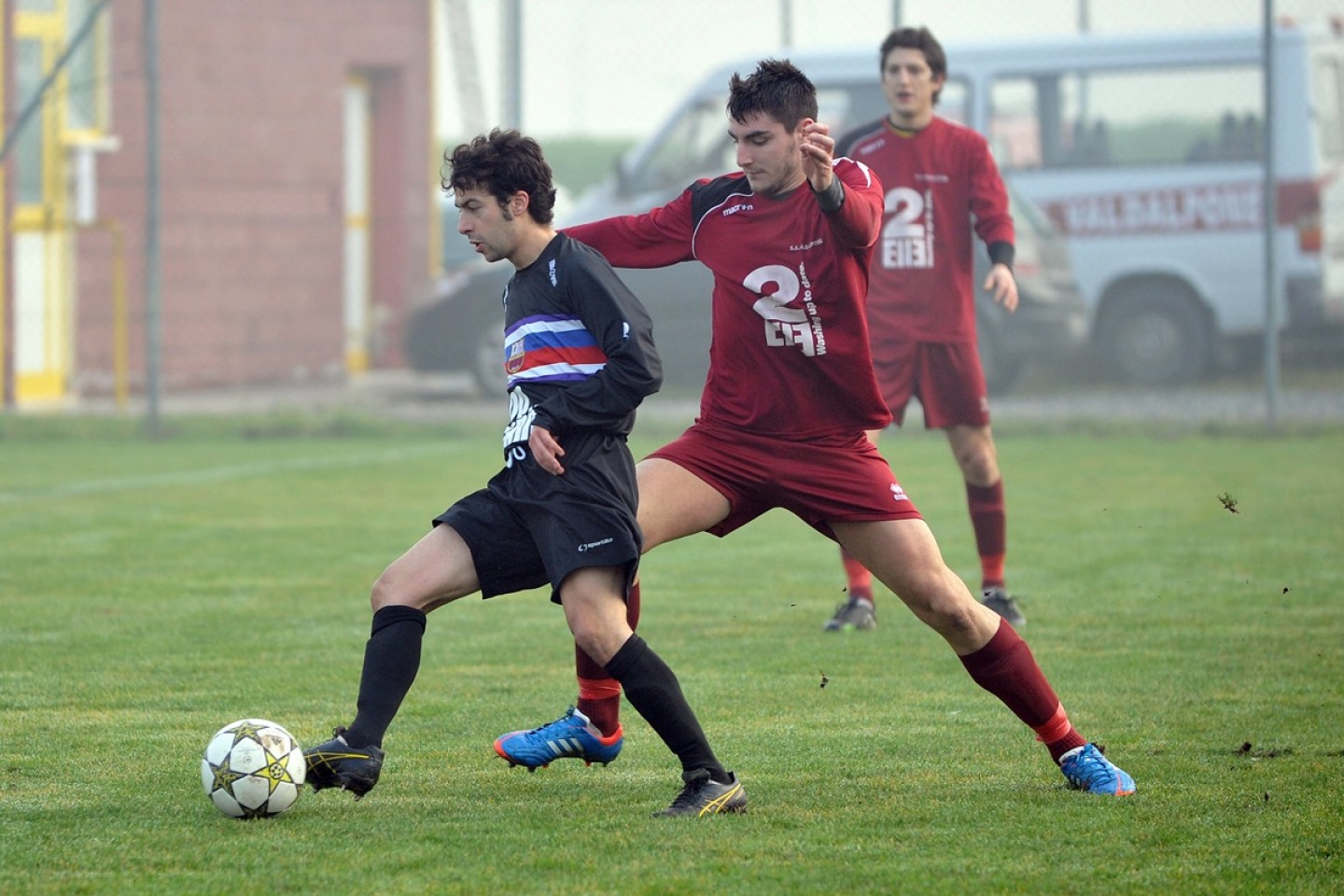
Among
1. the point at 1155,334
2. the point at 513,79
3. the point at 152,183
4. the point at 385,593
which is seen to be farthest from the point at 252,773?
the point at 1155,334

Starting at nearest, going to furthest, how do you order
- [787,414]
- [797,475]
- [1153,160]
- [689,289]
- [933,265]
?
[797,475], [787,414], [933,265], [689,289], [1153,160]

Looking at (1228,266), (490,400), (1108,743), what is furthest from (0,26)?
(1108,743)

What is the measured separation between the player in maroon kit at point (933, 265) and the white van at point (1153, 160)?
27.2 feet

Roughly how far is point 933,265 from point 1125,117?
9.74 metres

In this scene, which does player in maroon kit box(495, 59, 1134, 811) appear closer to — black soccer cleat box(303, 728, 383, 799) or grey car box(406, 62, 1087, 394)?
black soccer cleat box(303, 728, 383, 799)

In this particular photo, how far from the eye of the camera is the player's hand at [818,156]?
14.7ft

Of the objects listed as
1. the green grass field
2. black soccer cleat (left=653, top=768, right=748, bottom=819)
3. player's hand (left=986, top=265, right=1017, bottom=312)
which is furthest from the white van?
black soccer cleat (left=653, top=768, right=748, bottom=819)

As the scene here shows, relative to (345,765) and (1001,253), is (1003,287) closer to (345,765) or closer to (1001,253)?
(1001,253)

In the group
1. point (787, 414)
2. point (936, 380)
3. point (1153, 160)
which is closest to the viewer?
point (787, 414)

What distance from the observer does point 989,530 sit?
7.59m

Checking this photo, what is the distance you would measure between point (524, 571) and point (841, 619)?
2760mm

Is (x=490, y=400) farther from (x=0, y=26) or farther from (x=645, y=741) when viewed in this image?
(x=645, y=741)

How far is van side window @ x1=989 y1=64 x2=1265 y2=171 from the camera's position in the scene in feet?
54.3

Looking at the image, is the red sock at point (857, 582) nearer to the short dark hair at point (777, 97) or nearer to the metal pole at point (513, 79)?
the short dark hair at point (777, 97)
